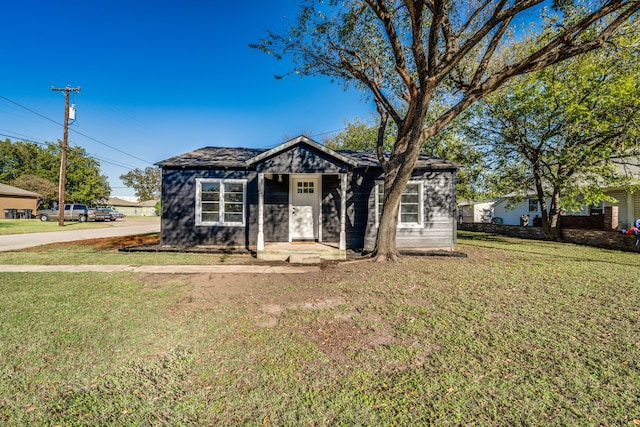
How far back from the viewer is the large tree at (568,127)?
10.8m

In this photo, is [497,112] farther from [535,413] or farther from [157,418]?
[157,418]

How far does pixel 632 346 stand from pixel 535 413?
2.16 m

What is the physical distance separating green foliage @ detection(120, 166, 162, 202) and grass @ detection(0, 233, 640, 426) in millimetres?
75033

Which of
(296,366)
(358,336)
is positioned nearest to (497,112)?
(358,336)

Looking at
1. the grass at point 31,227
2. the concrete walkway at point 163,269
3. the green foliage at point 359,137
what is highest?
the green foliage at point 359,137

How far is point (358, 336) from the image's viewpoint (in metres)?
3.51

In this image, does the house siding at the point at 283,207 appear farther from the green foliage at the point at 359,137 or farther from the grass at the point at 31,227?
the green foliage at the point at 359,137

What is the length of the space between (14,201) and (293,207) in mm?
38379

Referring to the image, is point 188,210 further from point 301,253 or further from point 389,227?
point 389,227

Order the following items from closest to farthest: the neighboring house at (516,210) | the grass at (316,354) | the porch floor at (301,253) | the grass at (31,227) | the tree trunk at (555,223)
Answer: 1. the grass at (316,354)
2. the porch floor at (301,253)
3. the tree trunk at (555,223)
4. the grass at (31,227)
5. the neighboring house at (516,210)

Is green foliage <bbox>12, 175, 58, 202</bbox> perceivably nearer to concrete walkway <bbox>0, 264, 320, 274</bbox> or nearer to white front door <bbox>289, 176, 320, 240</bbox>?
concrete walkway <bbox>0, 264, 320, 274</bbox>

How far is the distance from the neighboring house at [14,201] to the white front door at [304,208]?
120 feet

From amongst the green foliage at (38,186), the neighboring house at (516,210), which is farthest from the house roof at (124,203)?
the neighboring house at (516,210)

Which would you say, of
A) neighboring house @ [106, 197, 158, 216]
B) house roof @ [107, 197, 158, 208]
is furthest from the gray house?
neighboring house @ [106, 197, 158, 216]
